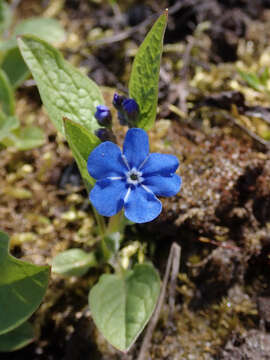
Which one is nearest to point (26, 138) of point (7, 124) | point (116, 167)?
point (7, 124)

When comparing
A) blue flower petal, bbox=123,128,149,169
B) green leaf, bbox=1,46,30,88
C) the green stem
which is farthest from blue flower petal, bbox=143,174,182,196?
green leaf, bbox=1,46,30,88

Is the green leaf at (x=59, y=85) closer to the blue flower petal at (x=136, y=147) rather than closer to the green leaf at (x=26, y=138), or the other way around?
the blue flower petal at (x=136, y=147)

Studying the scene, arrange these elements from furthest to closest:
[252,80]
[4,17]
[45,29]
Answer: [4,17] < [45,29] < [252,80]

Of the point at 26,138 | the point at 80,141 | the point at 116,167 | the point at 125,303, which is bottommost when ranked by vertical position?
the point at 125,303

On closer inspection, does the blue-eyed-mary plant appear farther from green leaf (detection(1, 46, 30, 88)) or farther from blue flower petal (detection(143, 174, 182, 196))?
green leaf (detection(1, 46, 30, 88))

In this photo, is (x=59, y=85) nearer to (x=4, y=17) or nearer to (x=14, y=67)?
(x=14, y=67)
